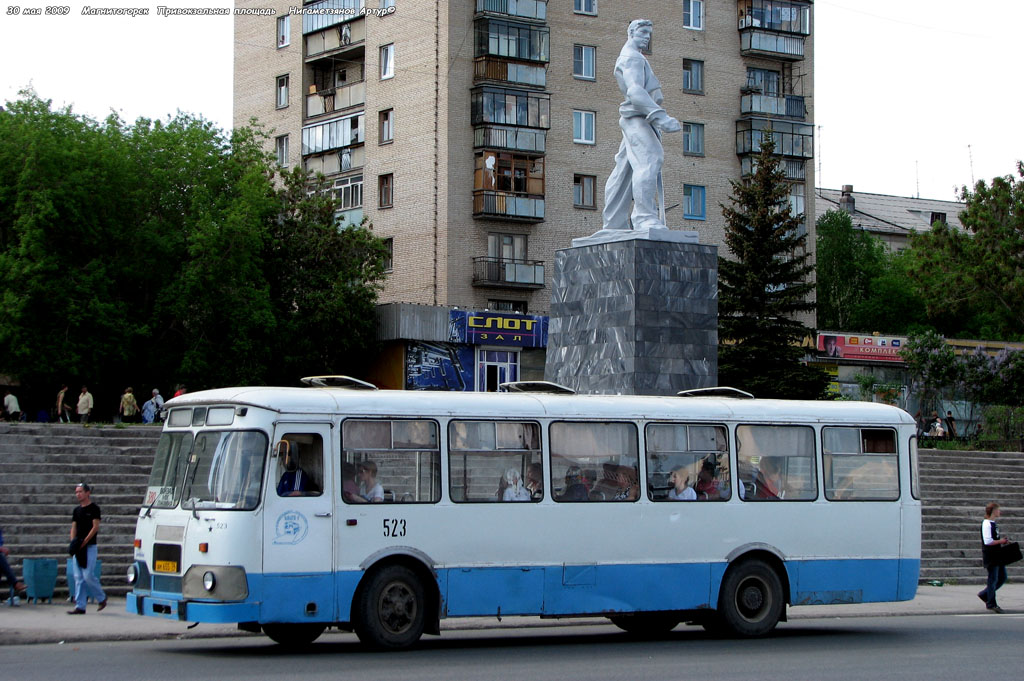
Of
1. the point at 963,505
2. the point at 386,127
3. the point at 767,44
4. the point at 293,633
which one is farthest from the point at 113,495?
the point at 767,44

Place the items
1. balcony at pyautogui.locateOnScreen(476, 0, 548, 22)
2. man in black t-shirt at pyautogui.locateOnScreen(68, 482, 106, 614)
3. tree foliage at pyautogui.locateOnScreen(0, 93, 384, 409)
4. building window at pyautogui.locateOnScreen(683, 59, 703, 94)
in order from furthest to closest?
1. building window at pyautogui.locateOnScreen(683, 59, 703, 94)
2. balcony at pyautogui.locateOnScreen(476, 0, 548, 22)
3. tree foliage at pyautogui.locateOnScreen(0, 93, 384, 409)
4. man in black t-shirt at pyautogui.locateOnScreen(68, 482, 106, 614)

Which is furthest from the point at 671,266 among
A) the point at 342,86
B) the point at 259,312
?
the point at 342,86

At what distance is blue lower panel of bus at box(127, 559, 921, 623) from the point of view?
1352 centimetres

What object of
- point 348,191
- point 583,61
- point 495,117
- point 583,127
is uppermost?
point 583,61

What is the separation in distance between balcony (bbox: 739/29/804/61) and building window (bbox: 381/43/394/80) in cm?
1563

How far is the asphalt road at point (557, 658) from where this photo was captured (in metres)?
12.4

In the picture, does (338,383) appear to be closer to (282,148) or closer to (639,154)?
(639,154)

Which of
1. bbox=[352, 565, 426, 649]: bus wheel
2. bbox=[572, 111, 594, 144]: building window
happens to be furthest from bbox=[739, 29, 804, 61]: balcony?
bbox=[352, 565, 426, 649]: bus wheel

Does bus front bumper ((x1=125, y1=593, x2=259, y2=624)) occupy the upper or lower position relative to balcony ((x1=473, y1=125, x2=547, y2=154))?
lower

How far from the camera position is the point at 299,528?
1375 cm

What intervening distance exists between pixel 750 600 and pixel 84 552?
326 inches

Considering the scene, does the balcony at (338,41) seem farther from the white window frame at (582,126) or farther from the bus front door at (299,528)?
the bus front door at (299,528)

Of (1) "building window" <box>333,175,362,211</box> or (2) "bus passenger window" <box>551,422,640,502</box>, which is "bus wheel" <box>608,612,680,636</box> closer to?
(2) "bus passenger window" <box>551,422,640,502</box>

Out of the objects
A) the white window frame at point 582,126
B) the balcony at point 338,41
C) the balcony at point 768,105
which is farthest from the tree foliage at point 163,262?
the balcony at point 768,105
